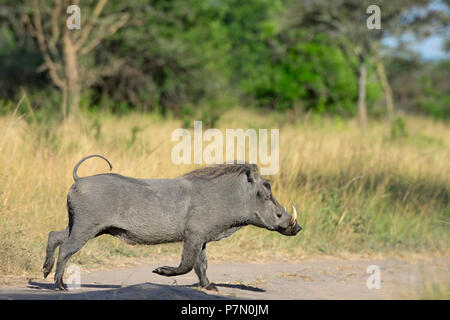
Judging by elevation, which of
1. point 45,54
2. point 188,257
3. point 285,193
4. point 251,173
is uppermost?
point 45,54

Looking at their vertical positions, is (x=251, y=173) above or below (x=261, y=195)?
above

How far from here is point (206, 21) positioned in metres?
19.9

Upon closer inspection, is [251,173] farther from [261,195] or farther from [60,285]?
[60,285]

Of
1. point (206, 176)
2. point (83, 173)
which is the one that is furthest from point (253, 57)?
point (206, 176)

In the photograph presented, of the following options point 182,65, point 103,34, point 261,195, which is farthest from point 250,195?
point 182,65

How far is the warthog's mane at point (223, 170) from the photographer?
15.5 ft

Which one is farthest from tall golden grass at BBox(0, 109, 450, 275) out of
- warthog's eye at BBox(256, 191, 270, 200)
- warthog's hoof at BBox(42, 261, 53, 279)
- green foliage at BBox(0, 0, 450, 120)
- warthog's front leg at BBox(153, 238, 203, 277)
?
green foliage at BBox(0, 0, 450, 120)

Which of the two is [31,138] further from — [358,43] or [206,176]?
[358,43]

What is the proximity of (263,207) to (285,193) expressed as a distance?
3022 millimetres

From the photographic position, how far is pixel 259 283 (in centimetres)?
548

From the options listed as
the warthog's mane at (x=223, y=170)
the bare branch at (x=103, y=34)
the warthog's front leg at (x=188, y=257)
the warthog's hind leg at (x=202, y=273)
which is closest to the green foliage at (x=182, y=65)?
the bare branch at (x=103, y=34)

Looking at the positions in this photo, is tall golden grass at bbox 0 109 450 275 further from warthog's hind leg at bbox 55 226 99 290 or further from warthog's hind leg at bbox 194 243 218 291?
warthog's hind leg at bbox 194 243 218 291

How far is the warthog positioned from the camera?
4449 millimetres

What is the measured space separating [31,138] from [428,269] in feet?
16.8
